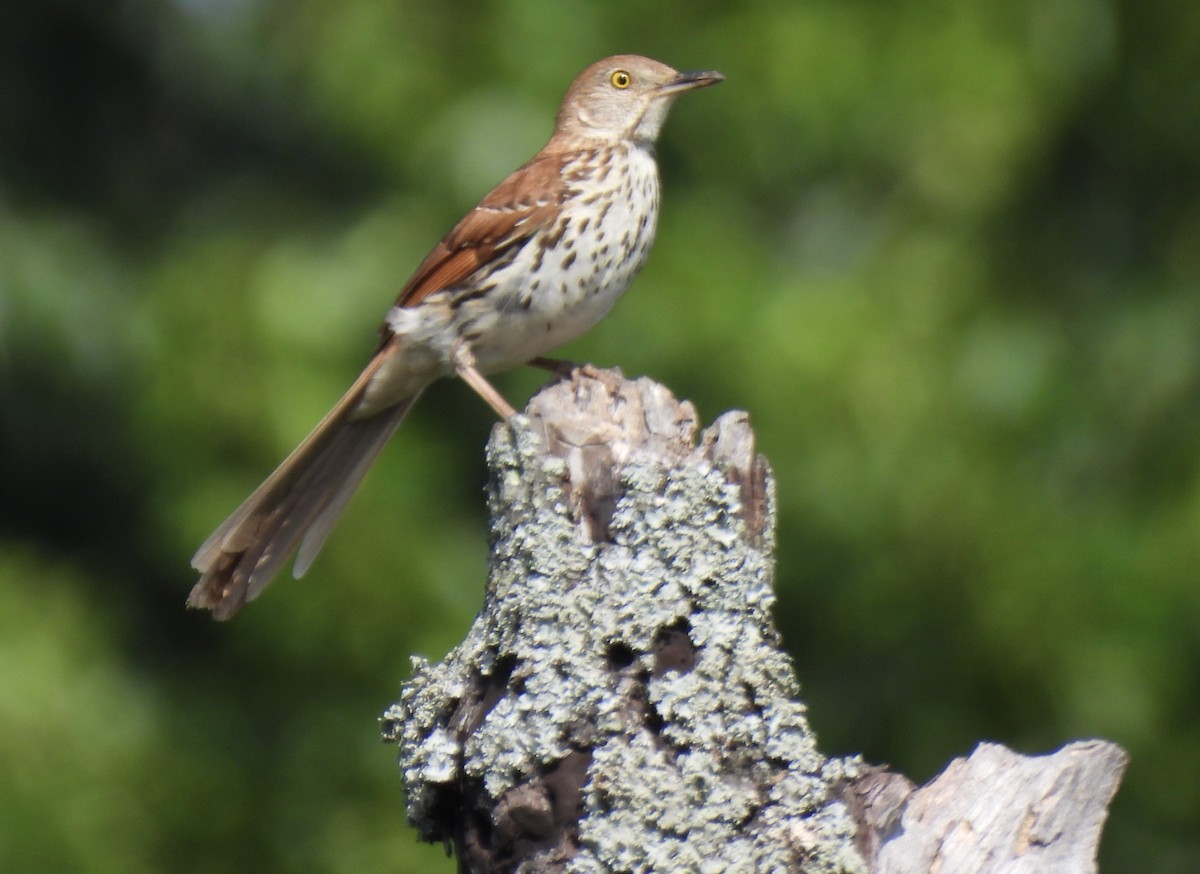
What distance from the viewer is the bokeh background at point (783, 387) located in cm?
508

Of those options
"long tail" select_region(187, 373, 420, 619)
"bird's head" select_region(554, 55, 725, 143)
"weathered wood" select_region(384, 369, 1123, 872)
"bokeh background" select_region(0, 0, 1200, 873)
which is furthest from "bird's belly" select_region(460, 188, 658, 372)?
"weathered wood" select_region(384, 369, 1123, 872)

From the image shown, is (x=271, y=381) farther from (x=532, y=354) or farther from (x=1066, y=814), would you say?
(x=1066, y=814)

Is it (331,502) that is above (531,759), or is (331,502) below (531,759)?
above

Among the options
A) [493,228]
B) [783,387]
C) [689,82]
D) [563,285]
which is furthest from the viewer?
[783,387]

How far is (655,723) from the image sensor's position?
8.26 ft

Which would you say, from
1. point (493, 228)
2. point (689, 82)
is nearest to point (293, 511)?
point (493, 228)

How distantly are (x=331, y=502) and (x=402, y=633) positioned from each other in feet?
4.55

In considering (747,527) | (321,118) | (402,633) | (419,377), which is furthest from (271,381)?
(747,527)

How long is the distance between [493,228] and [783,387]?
1172 millimetres

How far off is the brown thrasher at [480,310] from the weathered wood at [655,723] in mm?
1118

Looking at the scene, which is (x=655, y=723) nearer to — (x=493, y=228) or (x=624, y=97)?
(x=493, y=228)

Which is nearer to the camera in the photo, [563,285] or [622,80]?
[563,285]

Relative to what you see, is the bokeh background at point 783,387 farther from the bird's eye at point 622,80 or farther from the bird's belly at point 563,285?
the bird's belly at point 563,285

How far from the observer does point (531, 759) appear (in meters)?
2.47
